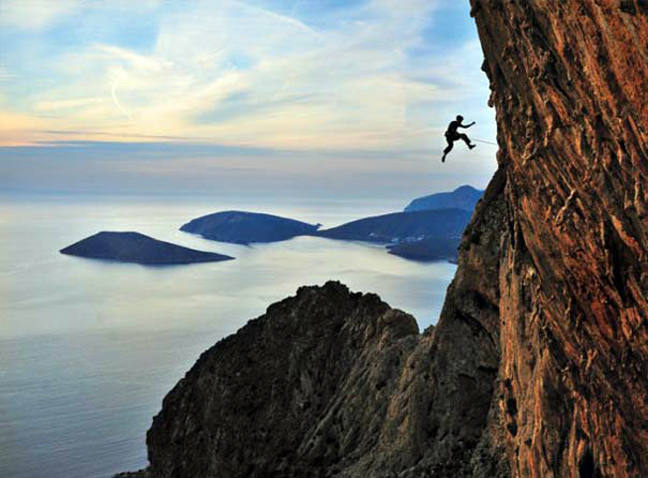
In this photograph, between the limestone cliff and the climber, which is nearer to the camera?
the limestone cliff

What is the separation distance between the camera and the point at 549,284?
19.6 metres

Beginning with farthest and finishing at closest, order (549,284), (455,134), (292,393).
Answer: (292,393)
(455,134)
(549,284)

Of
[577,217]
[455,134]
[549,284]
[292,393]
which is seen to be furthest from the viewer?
[292,393]

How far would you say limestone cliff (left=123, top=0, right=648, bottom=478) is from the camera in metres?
15.1

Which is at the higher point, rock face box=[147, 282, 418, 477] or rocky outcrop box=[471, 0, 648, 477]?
A: rocky outcrop box=[471, 0, 648, 477]

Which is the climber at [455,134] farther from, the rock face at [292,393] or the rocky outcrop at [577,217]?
the rock face at [292,393]

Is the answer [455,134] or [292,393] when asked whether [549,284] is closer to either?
[455,134]

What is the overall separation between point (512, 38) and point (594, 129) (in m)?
4.24

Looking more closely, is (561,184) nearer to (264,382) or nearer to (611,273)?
(611,273)

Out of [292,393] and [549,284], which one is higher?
[549,284]

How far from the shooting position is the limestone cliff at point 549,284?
15102 millimetres

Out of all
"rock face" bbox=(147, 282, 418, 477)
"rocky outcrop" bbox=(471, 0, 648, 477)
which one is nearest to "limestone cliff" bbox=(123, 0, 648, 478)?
"rocky outcrop" bbox=(471, 0, 648, 477)

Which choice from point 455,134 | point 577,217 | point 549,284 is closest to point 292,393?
point 455,134

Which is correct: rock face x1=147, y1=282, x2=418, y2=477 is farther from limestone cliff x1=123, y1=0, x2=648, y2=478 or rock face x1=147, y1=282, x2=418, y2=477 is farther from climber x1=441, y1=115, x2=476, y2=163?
climber x1=441, y1=115, x2=476, y2=163
